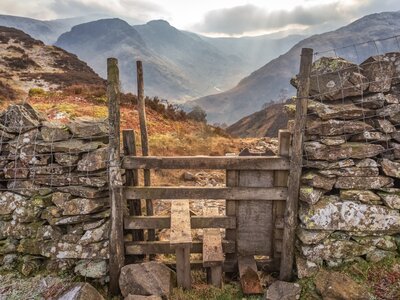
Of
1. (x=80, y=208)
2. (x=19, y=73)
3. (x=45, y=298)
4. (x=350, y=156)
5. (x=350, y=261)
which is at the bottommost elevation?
(x=45, y=298)

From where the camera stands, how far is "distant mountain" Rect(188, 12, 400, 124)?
520 ft

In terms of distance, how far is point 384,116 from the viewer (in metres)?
5.34

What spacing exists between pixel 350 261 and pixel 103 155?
4.77m

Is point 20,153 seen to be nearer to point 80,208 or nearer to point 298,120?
point 80,208

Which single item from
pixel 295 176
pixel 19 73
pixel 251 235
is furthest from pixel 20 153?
pixel 19 73

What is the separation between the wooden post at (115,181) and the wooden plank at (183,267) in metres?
1.07

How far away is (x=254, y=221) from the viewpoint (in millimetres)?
6051

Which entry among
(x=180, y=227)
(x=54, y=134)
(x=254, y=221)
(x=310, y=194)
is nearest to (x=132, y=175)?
(x=180, y=227)

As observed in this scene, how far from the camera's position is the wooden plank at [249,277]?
5.54 meters

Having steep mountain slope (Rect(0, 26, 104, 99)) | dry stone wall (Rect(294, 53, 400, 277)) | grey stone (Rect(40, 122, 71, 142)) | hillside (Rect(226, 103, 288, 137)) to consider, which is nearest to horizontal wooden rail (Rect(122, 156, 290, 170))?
dry stone wall (Rect(294, 53, 400, 277))

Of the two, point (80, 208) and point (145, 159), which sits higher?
point (145, 159)

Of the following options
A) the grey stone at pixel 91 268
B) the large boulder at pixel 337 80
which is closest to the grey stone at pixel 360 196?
the large boulder at pixel 337 80

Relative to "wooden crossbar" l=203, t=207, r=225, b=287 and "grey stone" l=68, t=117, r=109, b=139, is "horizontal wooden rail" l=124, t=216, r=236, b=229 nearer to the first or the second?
"wooden crossbar" l=203, t=207, r=225, b=287

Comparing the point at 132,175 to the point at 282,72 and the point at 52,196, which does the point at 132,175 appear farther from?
the point at 282,72
